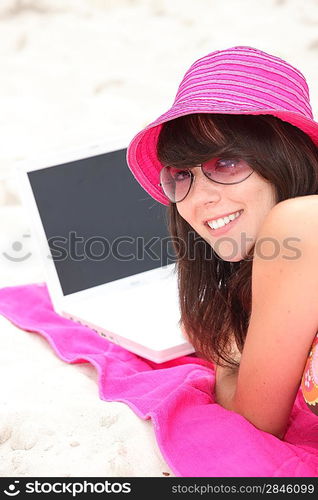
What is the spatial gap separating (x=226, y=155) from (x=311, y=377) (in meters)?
0.51

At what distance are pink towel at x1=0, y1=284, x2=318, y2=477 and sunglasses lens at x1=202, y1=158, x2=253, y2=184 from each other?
527mm

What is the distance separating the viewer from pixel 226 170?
1854 millimetres

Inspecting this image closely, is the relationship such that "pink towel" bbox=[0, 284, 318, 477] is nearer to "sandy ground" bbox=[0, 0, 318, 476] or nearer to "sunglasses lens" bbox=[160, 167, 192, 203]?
"sandy ground" bbox=[0, 0, 318, 476]

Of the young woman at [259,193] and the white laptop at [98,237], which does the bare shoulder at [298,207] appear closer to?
the young woman at [259,193]

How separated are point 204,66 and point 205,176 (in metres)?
0.25

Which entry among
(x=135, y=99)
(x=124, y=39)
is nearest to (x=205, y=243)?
(x=135, y=99)

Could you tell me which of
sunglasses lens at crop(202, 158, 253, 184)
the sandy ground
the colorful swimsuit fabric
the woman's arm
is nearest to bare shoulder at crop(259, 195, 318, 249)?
the woman's arm

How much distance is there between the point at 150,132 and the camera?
2.01m

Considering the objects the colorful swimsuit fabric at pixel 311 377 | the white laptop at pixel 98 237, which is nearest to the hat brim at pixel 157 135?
the colorful swimsuit fabric at pixel 311 377

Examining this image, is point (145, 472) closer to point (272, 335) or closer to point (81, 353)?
point (272, 335)

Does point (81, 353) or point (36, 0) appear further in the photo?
point (36, 0)

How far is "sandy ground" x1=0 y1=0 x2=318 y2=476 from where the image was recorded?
6.22 feet

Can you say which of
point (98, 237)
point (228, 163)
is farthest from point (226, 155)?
point (98, 237)

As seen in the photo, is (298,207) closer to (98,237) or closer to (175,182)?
(175,182)
